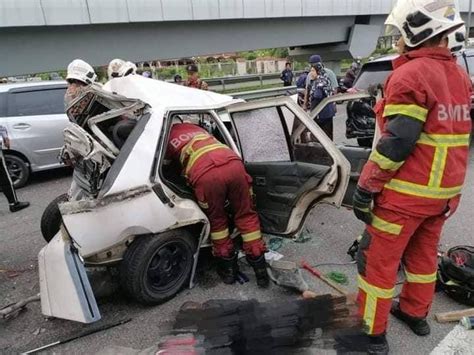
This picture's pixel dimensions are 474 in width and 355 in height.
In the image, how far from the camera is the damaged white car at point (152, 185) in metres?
2.81

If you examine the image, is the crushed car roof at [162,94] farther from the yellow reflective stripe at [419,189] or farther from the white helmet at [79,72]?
the yellow reflective stripe at [419,189]

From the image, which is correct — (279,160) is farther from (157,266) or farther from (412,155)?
(412,155)

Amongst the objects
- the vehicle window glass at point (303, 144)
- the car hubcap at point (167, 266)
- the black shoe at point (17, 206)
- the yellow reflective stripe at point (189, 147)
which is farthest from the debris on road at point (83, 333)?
the black shoe at point (17, 206)

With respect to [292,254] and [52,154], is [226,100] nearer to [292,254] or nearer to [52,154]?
[292,254]

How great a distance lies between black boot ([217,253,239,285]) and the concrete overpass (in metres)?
8.98

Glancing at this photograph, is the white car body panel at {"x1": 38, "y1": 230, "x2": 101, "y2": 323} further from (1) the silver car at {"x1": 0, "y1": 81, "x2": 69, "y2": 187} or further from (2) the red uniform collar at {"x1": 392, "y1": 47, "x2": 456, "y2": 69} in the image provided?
(1) the silver car at {"x1": 0, "y1": 81, "x2": 69, "y2": 187}

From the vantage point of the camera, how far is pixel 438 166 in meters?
2.15

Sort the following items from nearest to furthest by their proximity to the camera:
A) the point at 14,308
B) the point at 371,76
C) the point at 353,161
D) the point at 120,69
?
the point at 14,308 → the point at 353,161 → the point at 120,69 → the point at 371,76

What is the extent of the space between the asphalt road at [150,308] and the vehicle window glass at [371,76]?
2.49 meters

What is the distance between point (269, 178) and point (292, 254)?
0.84 m

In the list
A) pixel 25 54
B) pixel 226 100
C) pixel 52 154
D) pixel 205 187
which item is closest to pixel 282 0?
pixel 25 54

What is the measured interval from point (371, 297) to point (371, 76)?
541 centimetres

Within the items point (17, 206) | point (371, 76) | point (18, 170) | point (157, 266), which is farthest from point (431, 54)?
point (18, 170)

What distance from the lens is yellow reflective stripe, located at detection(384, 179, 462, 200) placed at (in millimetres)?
2186
